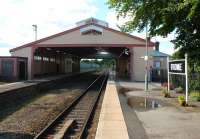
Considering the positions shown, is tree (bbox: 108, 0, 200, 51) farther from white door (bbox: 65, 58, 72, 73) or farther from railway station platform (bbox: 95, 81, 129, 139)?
white door (bbox: 65, 58, 72, 73)

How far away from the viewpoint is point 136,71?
4472cm

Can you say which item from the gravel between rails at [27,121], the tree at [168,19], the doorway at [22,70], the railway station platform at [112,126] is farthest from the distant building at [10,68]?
the railway station platform at [112,126]

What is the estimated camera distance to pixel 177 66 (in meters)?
22.1

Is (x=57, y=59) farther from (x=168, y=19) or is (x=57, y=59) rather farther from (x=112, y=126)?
A: (x=112, y=126)

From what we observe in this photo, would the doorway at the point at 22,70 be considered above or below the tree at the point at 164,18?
below

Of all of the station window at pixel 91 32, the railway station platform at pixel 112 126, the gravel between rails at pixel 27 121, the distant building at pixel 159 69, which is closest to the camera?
the railway station platform at pixel 112 126

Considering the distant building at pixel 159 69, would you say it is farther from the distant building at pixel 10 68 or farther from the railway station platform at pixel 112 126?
the railway station platform at pixel 112 126

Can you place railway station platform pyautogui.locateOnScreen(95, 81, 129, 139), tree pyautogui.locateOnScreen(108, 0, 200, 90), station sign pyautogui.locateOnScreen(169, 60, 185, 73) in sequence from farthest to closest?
1. station sign pyautogui.locateOnScreen(169, 60, 185, 73)
2. tree pyautogui.locateOnScreen(108, 0, 200, 90)
3. railway station platform pyautogui.locateOnScreen(95, 81, 129, 139)

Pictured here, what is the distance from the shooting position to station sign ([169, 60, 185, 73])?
68.6 ft

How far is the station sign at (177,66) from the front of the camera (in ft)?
68.6

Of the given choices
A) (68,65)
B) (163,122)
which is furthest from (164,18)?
(68,65)

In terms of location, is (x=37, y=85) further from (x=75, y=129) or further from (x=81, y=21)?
(x=81, y=21)

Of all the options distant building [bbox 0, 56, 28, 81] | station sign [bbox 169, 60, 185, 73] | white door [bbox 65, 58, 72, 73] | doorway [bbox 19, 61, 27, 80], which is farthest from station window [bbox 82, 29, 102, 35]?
white door [bbox 65, 58, 72, 73]

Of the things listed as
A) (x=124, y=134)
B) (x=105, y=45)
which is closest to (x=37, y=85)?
(x=105, y=45)
